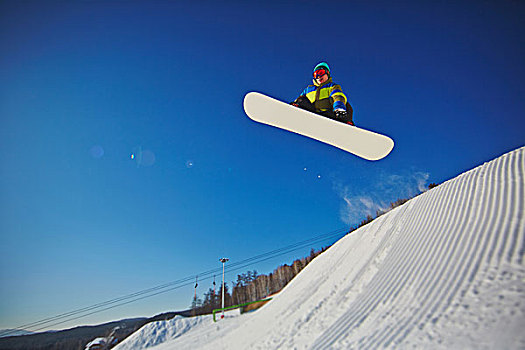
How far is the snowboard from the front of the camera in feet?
16.3

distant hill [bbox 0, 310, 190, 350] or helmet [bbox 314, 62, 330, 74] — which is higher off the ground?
helmet [bbox 314, 62, 330, 74]

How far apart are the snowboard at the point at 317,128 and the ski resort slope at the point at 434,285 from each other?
2.89m

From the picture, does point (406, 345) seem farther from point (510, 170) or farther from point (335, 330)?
point (510, 170)

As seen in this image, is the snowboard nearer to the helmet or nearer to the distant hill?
the helmet

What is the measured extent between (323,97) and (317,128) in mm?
599

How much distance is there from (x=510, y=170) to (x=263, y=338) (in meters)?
2.07

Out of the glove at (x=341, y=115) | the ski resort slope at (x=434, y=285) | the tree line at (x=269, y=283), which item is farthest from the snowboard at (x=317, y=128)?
the tree line at (x=269, y=283)

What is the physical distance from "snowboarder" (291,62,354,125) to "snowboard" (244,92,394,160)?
16 centimetres

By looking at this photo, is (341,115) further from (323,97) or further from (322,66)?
(322,66)

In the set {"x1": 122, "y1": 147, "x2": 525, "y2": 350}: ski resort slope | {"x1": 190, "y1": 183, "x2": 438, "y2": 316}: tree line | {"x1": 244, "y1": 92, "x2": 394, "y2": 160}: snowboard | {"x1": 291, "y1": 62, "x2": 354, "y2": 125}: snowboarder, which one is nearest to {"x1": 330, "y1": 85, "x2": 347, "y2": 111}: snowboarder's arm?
{"x1": 291, "y1": 62, "x2": 354, "y2": 125}: snowboarder

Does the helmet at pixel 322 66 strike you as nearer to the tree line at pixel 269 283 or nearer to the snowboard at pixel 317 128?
the snowboard at pixel 317 128

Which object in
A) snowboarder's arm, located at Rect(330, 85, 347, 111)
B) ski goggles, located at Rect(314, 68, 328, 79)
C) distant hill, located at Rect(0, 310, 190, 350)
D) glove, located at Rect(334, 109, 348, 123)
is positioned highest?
ski goggles, located at Rect(314, 68, 328, 79)

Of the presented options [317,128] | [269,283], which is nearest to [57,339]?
[269,283]

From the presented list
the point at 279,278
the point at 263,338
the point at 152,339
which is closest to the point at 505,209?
the point at 263,338
